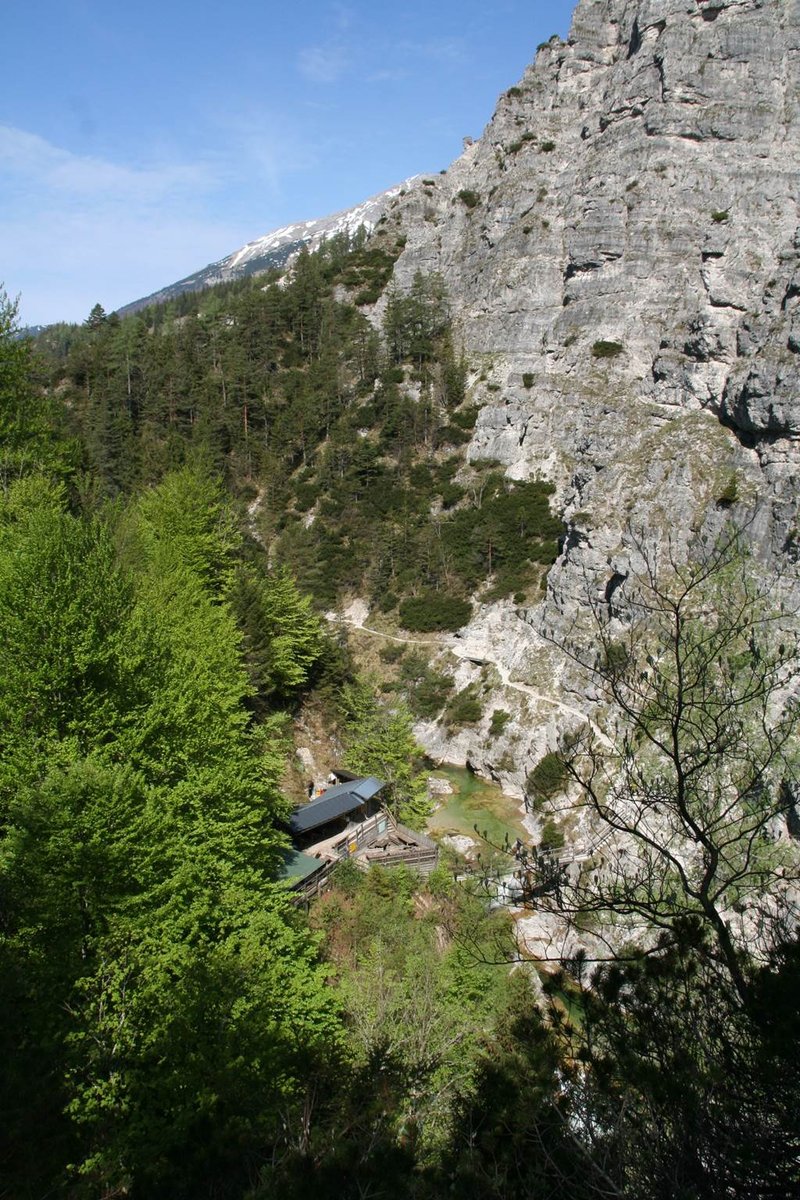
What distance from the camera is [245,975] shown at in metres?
12.5

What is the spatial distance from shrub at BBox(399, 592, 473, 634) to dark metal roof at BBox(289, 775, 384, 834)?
22.6 meters

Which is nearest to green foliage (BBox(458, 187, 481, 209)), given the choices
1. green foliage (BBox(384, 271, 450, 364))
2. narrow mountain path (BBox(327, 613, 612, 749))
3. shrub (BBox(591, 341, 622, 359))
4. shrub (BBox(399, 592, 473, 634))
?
green foliage (BBox(384, 271, 450, 364))

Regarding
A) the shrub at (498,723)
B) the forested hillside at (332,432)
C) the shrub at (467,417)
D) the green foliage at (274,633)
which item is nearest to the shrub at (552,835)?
the shrub at (498,723)

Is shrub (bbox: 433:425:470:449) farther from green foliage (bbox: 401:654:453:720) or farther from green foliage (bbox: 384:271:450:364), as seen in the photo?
green foliage (bbox: 401:654:453:720)

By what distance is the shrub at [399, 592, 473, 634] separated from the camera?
5225 cm

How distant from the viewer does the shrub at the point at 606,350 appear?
57656 millimetres

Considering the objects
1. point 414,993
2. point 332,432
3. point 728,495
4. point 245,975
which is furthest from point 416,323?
point 245,975

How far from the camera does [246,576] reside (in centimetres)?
3375

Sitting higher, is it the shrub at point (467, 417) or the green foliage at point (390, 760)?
the shrub at point (467, 417)

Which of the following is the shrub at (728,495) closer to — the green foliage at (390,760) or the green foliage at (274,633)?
the green foliage at (390,760)

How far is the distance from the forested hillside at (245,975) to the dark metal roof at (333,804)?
2.63 m

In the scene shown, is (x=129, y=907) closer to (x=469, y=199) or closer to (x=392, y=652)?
(x=392, y=652)

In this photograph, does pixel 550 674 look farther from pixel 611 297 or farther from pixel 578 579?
A: pixel 611 297

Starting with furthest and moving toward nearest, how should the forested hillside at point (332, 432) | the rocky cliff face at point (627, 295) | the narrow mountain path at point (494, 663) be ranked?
the forested hillside at point (332, 432)
the rocky cliff face at point (627, 295)
the narrow mountain path at point (494, 663)
